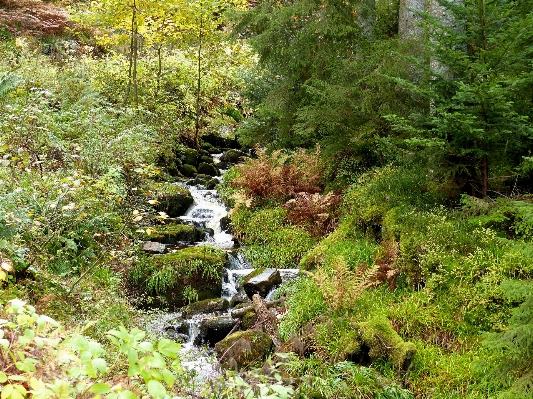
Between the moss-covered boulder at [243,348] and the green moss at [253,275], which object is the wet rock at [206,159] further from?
the moss-covered boulder at [243,348]

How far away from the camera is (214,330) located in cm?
701

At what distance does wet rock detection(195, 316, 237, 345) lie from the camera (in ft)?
22.9

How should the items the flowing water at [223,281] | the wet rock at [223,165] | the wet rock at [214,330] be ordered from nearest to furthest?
the flowing water at [223,281]
the wet rock at [214,330]
the wet rock at [223,165]

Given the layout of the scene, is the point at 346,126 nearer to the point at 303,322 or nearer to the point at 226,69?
the point at 303,322

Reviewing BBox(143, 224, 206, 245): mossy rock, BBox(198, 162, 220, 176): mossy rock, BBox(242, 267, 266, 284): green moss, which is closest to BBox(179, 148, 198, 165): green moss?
BBox(198, 162, 220, 176): mossy rock

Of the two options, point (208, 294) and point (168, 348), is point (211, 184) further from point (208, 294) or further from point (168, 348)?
point (168, 348)

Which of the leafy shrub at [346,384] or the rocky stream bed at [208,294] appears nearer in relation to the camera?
the leafy shrub at [346,384]

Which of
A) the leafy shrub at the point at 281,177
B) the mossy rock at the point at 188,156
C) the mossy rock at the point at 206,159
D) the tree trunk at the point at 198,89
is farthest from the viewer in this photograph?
the mossy rock at the point at 206,159

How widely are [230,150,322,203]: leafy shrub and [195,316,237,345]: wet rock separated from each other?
14.2ft

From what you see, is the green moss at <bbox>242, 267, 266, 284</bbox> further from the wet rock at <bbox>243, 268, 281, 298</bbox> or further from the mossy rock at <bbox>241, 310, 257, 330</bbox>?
the mossy rock at <bbox>241, 310, 257, 330</bbox>

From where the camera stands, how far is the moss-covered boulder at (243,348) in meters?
5.84

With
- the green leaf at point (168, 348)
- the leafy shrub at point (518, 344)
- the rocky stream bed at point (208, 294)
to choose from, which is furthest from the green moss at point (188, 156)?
the green leaf at point (168, 348)

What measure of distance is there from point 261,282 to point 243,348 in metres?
2.56

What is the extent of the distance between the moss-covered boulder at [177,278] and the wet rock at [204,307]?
1.12 feet
